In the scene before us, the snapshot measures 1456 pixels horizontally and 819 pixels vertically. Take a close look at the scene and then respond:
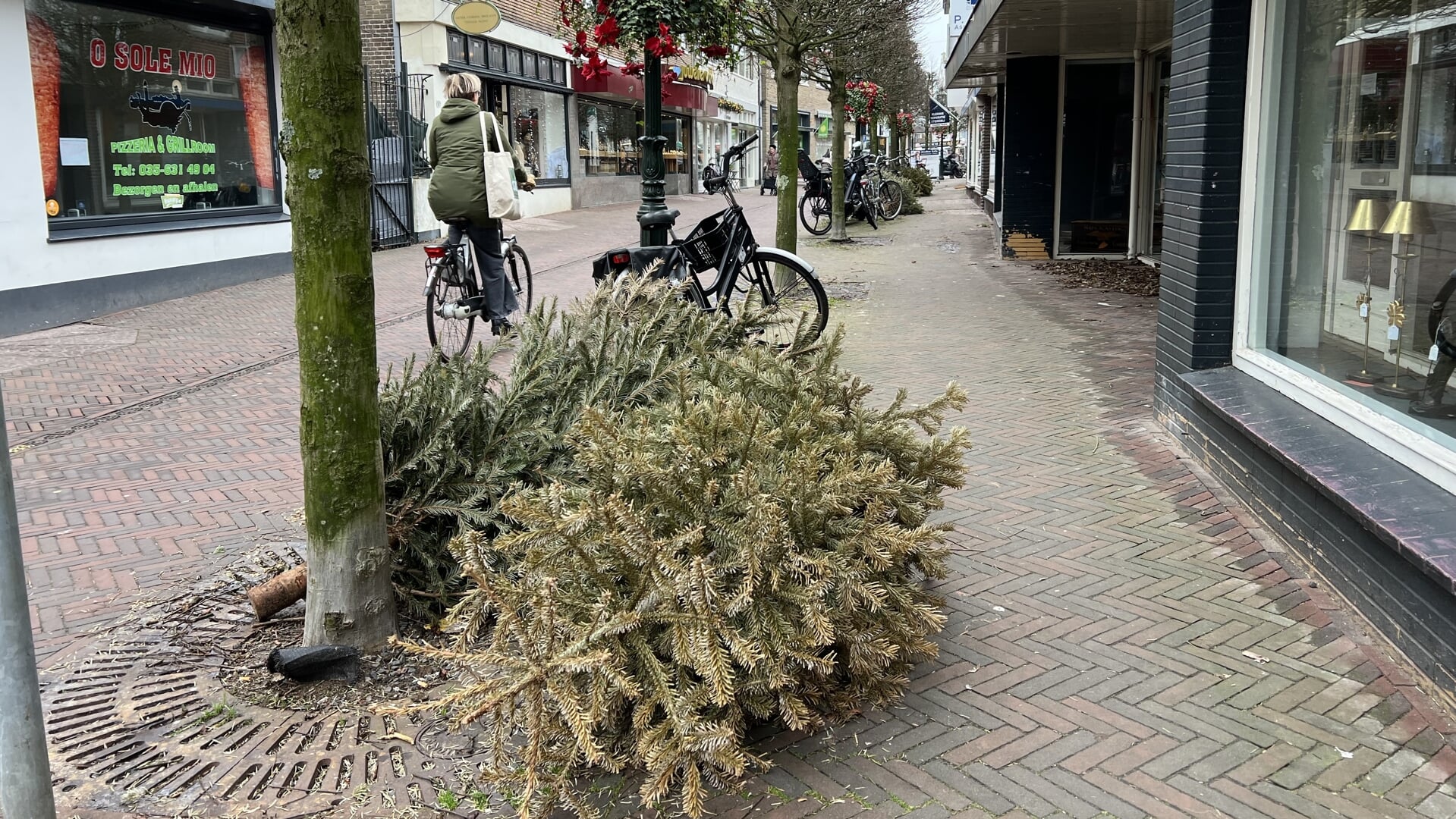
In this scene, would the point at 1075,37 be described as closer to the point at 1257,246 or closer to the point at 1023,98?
the point at 1023,98

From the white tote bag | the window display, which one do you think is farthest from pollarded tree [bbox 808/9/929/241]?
the window display

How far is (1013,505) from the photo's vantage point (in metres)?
5.05

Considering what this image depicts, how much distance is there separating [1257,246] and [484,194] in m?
5.05

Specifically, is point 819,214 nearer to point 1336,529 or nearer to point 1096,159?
point 1096,159

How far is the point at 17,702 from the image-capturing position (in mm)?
2508

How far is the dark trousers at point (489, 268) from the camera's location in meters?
8.33

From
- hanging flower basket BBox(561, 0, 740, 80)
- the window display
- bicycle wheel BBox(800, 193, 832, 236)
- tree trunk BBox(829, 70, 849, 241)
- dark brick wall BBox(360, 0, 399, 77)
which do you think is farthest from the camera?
bicycle wheel BBox(800, 193, 832, 236)

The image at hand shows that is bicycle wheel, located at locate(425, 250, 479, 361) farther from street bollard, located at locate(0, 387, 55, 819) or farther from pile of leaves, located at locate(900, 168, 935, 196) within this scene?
pile of leaves, located at locate(900, 168, 935, 196)

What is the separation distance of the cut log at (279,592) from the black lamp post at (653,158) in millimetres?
4514

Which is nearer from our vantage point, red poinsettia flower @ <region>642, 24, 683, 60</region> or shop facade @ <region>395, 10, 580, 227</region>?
red poinsettia flower @ <region>642, 24, 683, 60</region>

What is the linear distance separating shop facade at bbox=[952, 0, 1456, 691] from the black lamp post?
11.2 feet

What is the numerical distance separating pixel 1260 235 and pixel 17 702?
5.09 metres

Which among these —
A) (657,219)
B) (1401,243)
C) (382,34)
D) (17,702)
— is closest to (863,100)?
(382,34)

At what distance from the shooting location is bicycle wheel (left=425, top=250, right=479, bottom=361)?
8312mm
